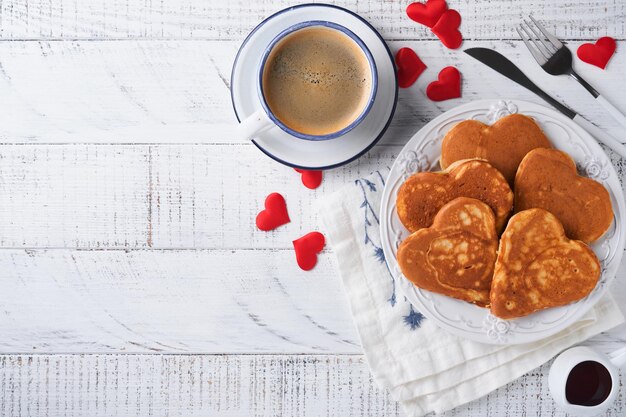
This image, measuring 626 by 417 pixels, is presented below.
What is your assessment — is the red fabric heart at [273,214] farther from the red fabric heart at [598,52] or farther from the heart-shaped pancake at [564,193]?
the red fabric heart at [598,52]

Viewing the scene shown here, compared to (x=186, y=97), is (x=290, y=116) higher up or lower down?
lower down

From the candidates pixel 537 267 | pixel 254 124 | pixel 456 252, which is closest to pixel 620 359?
pixel 537 267

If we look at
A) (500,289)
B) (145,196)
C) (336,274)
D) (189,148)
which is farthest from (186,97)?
(500,289)

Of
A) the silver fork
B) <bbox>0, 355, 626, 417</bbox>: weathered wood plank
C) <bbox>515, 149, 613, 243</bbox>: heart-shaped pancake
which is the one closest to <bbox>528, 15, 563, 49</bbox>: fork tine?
the silver fork

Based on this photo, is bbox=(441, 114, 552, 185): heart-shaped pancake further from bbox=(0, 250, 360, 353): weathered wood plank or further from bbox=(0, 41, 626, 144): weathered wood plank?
bbox=(0, 250, 360, 353): weathered wood plank

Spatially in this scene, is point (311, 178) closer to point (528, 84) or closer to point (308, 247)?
point (308, 247)

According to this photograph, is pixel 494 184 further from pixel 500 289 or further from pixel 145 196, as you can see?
pixel 145 196
